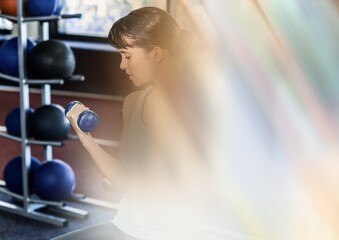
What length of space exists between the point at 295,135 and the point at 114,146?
1.05m

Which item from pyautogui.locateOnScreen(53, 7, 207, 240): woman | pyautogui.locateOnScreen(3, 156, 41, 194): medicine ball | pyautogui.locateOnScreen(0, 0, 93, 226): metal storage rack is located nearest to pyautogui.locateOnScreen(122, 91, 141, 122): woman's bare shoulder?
pyautogui.locateOnScreen(53, 7, 207, 240): woman

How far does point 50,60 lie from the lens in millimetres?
2311

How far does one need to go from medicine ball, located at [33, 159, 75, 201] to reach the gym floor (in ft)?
0.46

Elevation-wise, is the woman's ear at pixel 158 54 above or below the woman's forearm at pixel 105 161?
above

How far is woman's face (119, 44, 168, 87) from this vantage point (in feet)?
3.70

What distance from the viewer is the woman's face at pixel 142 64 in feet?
3.70

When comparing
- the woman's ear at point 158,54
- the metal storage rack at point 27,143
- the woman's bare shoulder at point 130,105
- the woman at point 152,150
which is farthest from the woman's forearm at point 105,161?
the metal storage rack at point 27,143

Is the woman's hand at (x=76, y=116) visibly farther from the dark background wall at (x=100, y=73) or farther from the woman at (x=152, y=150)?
the dark background wall at (x=100, y=73)

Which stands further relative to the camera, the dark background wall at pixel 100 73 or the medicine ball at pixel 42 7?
the dark background wall at pixel 100 73

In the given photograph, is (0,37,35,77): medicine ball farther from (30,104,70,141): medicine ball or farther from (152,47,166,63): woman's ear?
(152,47,166,63): woman's ear

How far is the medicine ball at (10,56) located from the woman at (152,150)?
4.42 feet

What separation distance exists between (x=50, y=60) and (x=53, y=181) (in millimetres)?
548

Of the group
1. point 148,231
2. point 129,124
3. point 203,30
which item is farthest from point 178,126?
point 203,30

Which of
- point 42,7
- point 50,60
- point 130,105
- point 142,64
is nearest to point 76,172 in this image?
point 50,60
